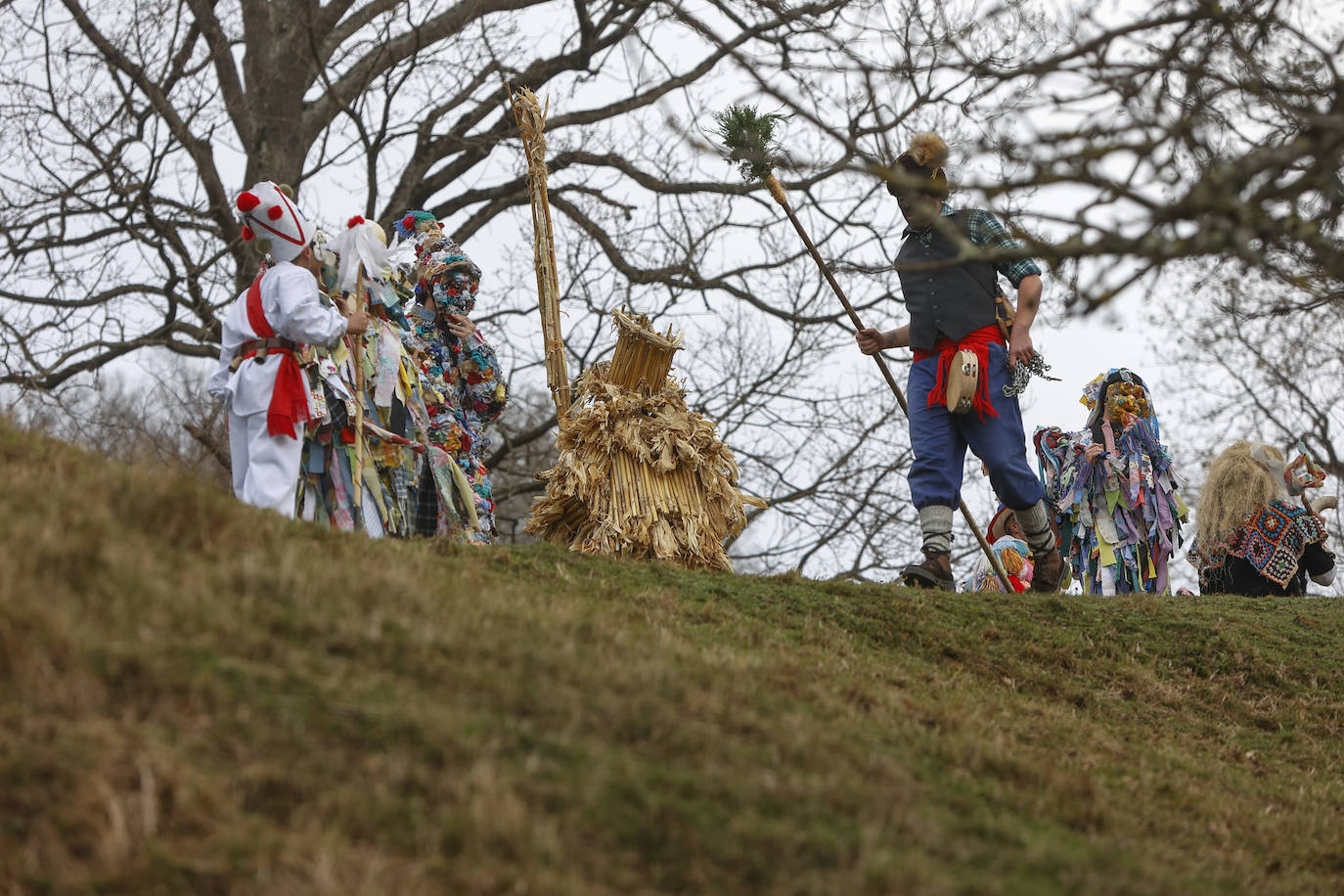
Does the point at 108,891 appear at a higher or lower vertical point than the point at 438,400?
lower

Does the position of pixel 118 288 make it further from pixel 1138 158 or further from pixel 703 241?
pixel 1138 158

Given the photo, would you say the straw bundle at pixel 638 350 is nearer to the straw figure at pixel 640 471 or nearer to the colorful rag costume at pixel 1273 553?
the straw figure at pixel 640 471

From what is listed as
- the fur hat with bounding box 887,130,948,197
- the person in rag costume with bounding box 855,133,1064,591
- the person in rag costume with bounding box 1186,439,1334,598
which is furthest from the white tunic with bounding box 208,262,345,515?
the person in rag costume with bounding box 1186,439,1334,598

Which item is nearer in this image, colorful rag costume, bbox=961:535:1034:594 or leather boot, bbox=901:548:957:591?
leather boot, bbox=901:548:957:591

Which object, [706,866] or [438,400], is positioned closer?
[706,866]

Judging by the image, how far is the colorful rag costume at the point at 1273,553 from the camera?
10133 mm

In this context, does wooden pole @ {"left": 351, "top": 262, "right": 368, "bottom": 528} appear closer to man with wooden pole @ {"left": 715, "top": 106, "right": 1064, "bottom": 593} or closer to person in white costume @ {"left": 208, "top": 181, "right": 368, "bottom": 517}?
person in white costume @ {"left": 208, "top": 181, "right": 368, "bottom": 517}

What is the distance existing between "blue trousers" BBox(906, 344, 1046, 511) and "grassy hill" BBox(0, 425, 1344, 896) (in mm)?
1998

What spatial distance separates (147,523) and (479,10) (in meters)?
11.2

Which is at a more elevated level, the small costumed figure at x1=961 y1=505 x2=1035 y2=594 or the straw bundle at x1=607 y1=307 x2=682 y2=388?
the straw bundle at x1=607 y1=307 x2=682 y2=388

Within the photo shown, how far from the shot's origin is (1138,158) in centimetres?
316

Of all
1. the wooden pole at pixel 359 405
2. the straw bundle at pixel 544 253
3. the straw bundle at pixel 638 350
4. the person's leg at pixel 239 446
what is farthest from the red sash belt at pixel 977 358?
the person's leg at pixel 239 446

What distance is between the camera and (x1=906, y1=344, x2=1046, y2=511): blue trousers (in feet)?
23.2

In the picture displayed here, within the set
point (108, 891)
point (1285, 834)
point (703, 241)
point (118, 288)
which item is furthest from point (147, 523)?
point (703, 241)
